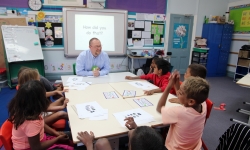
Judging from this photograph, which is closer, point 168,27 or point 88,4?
point 88,4

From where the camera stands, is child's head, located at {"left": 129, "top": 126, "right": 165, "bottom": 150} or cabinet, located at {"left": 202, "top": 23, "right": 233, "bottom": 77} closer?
child's head, located at {"left": 129, "top": 126, "right": 165, "bottom": 150}

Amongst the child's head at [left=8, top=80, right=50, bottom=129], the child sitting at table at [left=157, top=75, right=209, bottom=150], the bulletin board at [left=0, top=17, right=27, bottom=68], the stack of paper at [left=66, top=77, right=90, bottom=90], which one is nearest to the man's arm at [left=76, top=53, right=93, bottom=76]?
the stack of paper at [left=66, top=77, right=90, bottom=90]

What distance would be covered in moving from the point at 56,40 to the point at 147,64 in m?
2.48

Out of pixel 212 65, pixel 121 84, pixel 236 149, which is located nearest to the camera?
pixel 236 149

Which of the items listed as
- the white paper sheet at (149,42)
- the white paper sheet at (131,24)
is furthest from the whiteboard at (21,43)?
the white paper sheet at (149,42)

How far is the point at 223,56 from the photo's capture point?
18.6 ft

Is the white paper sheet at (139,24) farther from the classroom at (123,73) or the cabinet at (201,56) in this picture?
the cabinet at (201,56)

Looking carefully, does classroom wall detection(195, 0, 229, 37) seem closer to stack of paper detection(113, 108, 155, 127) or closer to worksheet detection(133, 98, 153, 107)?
worksheet detection(133, 98, 153, 107)

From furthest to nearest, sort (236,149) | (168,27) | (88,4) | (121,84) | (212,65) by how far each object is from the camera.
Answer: (212,65) < (168,27) < (88,4) < (121,84) < (236,149)

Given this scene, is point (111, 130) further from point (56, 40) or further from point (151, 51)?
point (151, 51)

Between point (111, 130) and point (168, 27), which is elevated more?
point (168, 27)

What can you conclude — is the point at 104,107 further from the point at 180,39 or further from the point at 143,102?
the point at 180,39

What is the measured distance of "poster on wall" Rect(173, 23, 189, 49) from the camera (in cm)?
542

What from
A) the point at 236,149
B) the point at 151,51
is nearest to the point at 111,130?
the point at 236,149
